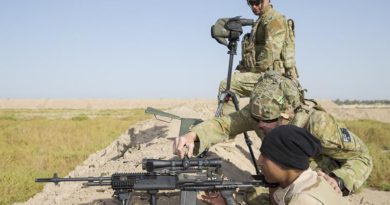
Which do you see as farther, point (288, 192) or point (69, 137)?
point (69, 137)

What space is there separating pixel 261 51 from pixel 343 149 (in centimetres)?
214

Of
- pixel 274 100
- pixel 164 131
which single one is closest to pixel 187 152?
pixel 274 100

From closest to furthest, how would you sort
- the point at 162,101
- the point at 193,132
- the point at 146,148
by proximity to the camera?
the point at 193,132 < the point at 146,148 < the point at 162,101

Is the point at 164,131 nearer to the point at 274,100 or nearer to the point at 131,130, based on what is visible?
the point at 131,130

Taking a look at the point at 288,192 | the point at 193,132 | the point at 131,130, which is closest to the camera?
the point at 288,192

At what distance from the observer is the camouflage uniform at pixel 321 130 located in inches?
138

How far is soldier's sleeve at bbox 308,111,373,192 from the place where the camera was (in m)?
3.48

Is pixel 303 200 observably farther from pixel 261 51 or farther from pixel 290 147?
pixel 261 51

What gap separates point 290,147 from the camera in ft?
6.96

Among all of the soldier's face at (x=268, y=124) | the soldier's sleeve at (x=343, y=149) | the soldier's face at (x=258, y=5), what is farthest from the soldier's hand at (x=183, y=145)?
the soldier's face at (x=258, y=5)

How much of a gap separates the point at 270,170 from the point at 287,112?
1489 millimetres

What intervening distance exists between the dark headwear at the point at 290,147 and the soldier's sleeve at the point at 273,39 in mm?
3252

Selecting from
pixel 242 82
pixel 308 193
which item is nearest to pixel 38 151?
pixel 242 82

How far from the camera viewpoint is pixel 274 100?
3.54 m
